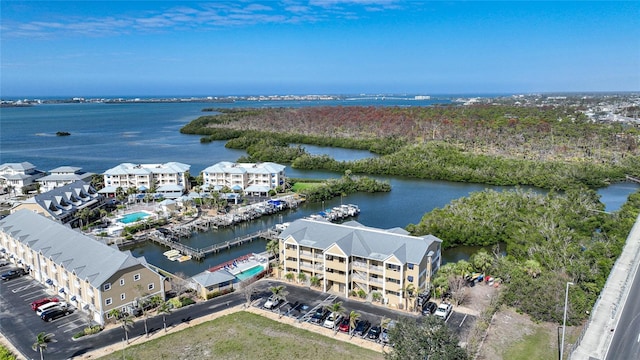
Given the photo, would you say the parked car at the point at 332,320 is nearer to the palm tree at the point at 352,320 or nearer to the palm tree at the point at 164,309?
the palm tree at the point at 352,320

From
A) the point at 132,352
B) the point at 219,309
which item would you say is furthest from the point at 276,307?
A: the point at 132,352

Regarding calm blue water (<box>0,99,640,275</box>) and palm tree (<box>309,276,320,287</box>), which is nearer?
palm tree (<box>309,276,320,287</box>)

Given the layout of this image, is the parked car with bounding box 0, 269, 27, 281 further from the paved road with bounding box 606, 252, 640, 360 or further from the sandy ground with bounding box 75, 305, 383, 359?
the paved road with bounding box 606, 252, 640, 360

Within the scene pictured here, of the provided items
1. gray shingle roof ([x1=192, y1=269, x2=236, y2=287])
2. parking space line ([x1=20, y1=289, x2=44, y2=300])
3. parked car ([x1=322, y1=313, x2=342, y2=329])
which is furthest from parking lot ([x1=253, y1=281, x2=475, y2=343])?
parking space line ([x1=20, y1=289, x2=44, y2=300])

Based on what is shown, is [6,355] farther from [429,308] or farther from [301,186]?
[301,186]

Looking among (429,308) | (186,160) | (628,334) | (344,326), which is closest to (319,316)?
(344,326)

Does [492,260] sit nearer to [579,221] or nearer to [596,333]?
[596,333]
